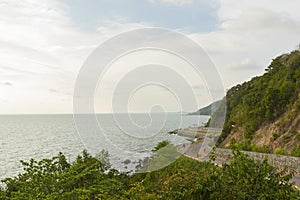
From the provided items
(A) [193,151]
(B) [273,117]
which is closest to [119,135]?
(A) [193,151]

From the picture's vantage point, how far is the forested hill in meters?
23.4

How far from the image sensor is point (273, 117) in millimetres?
27984

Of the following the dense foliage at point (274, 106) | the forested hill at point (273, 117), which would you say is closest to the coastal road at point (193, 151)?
the forested hill at point (273, 117)

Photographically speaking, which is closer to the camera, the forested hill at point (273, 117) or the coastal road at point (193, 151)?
the coastal road at point (193, 151)

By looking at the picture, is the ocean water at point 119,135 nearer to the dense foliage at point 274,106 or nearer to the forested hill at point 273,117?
the forested hill at point 273,117

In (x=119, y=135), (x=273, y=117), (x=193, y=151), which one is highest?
(x=273, y=117)

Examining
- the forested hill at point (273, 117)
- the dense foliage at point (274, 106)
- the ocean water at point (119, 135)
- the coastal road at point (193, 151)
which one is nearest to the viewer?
the ocean water at point (119, 135)

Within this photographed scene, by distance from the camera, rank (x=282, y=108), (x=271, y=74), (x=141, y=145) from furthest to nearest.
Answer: (x=271, y=74)
(x=282, y=108)
(x=141, y=145)

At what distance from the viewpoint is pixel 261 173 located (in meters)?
5.23

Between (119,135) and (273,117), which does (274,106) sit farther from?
(119,135)

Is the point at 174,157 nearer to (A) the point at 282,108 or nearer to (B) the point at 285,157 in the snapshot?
(B) the point at 285,157

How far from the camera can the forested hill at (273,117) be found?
76.9ft

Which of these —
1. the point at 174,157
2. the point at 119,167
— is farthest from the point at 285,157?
the point at 119,167

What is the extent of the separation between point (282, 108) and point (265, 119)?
2.08m
